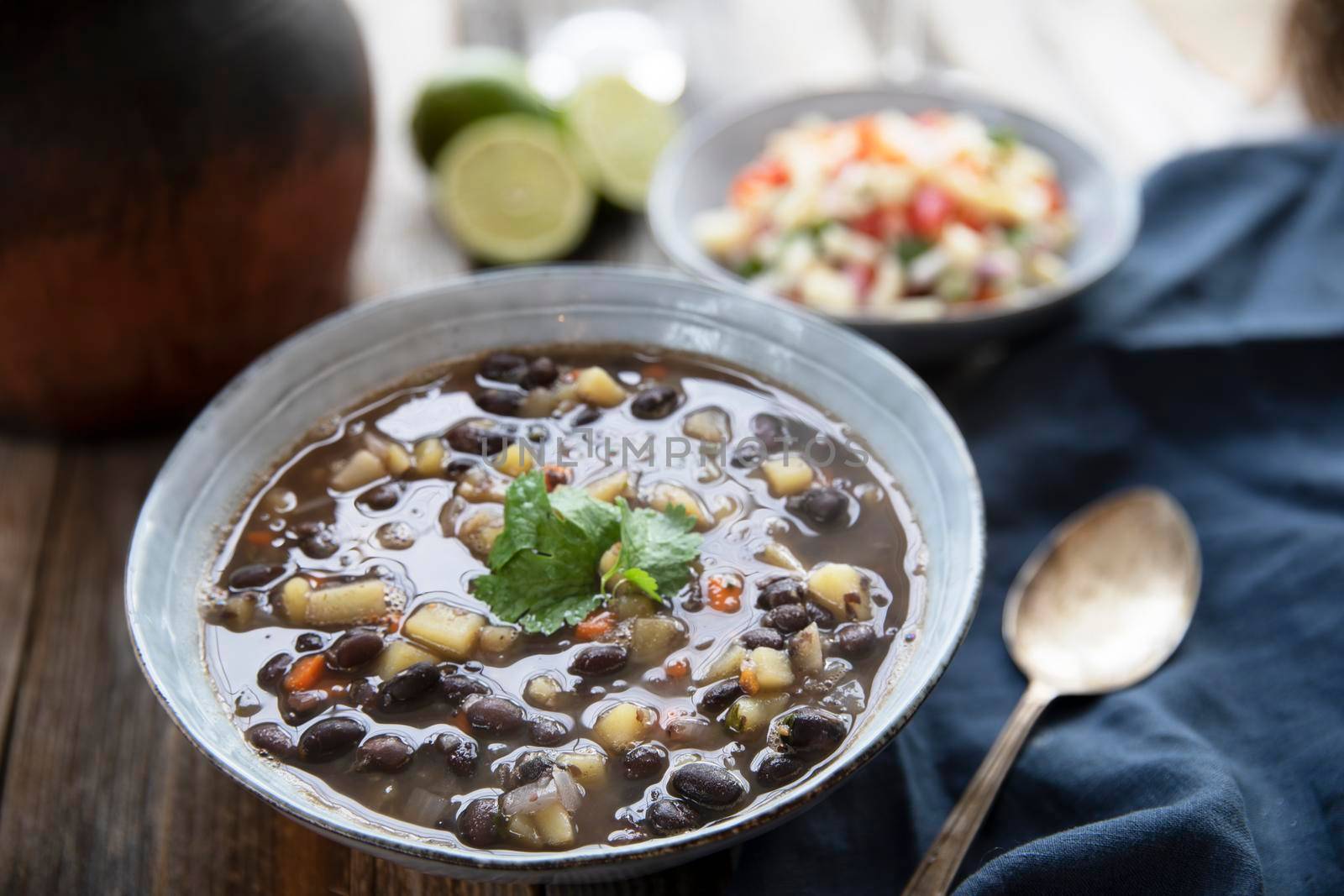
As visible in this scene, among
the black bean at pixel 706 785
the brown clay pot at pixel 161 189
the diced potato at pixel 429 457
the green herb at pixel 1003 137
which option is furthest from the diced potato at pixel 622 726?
the green herb at pixel 1003 137

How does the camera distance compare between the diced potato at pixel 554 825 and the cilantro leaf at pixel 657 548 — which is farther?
the cilantro leaf at pixel 657 548

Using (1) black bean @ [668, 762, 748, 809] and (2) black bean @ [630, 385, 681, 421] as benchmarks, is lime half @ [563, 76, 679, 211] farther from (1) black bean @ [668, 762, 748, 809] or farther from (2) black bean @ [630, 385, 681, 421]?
(1) black bean @ [668, 762, 748, 809]

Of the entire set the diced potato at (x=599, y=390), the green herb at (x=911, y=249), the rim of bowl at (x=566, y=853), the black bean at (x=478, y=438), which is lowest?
the green herb at (x=911, y=249)

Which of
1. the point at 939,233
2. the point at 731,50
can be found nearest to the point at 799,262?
the point at 939,233

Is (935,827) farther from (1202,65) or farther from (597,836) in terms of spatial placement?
(1202,65)

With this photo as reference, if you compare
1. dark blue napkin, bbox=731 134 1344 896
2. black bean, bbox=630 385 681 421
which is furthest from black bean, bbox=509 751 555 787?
black bean, bbox=630 385 681 421

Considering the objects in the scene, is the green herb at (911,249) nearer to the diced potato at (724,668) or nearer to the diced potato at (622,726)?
the diced potato at (724,668)
